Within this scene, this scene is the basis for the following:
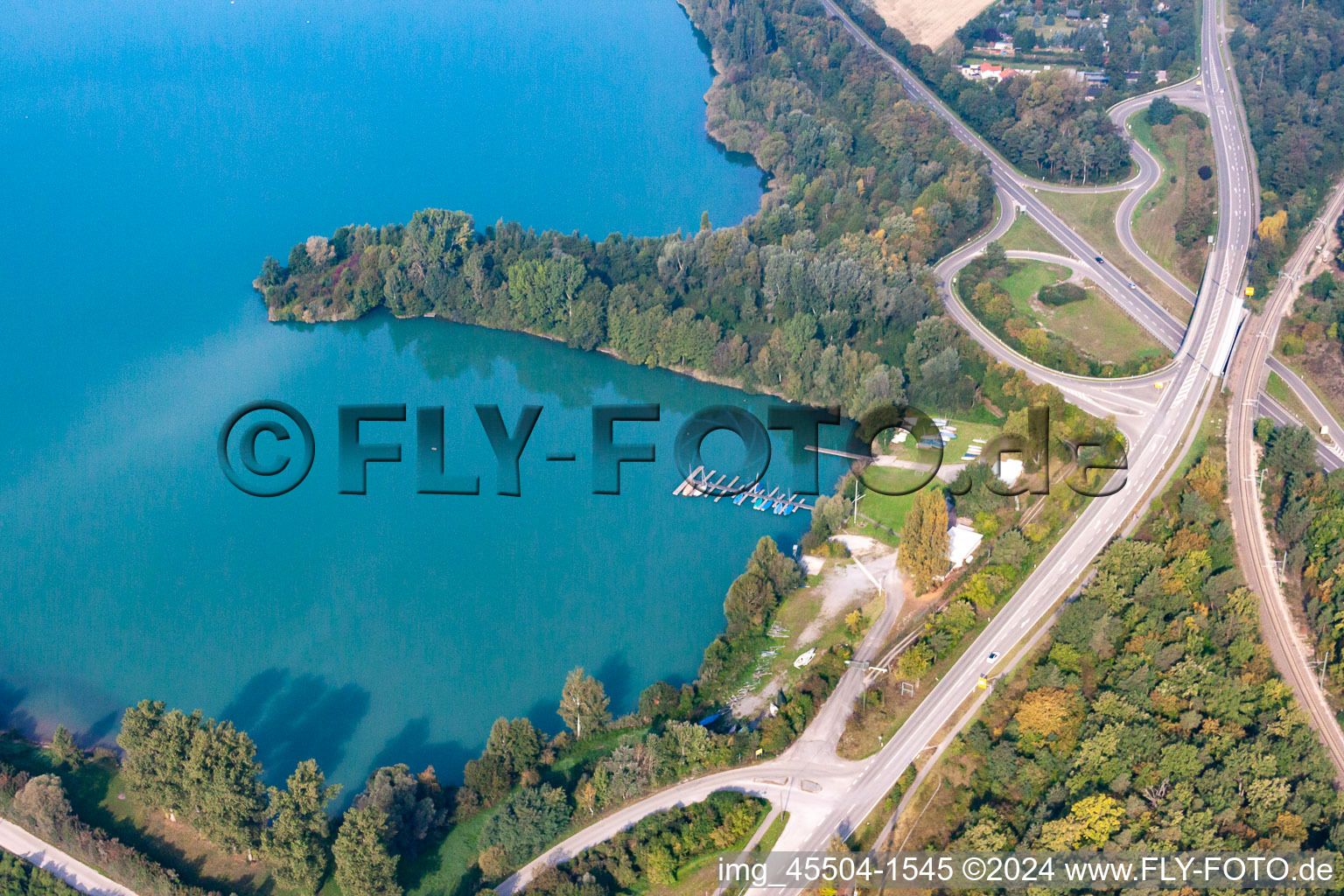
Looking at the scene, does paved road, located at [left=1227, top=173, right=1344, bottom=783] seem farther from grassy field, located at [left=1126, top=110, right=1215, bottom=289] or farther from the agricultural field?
the agricultural field

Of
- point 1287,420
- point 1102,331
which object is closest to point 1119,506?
point 1287,420

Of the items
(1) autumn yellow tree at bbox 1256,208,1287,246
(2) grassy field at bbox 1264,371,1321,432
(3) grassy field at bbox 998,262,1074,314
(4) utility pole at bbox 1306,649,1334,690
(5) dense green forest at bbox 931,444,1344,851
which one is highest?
(3) grassy field at bbox 998,262,1074,314

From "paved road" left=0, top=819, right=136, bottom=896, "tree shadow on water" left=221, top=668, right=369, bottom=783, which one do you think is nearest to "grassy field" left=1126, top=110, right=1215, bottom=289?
"tree shadow on water" left=221, top=668, right=369, bottom=783

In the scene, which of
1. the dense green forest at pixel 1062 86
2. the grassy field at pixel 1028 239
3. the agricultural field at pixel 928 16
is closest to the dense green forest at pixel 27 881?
the grassy field at pixel 1028 239

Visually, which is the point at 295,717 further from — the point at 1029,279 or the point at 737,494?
the point at 1029,279

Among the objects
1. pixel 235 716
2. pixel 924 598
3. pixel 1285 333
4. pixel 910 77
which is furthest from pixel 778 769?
pixel 910 77

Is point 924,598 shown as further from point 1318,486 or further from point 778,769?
point 1318,486

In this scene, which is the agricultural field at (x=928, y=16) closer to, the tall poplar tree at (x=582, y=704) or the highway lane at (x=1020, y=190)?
the highway lane at (x=1020, y=190)
